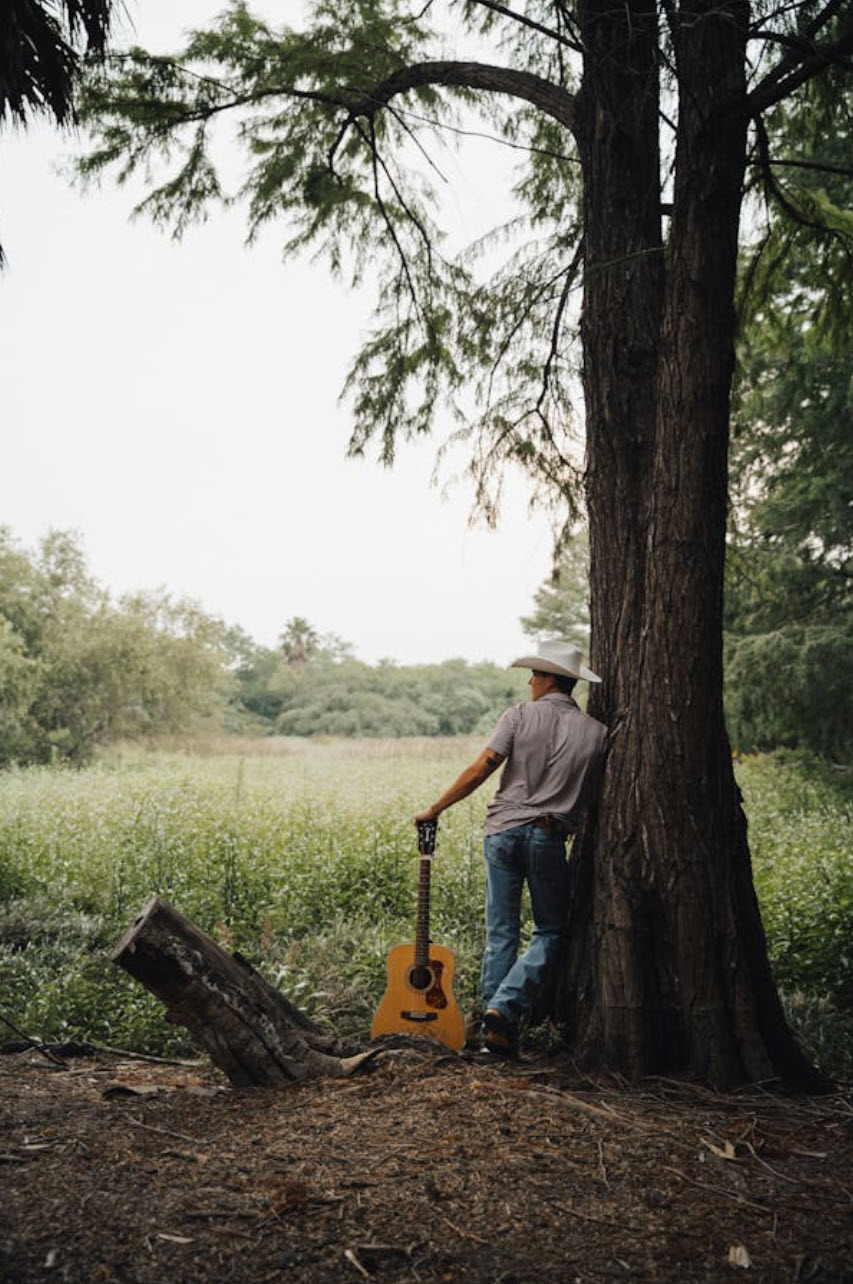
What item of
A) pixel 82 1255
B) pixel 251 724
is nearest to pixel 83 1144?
pixel 82 1255

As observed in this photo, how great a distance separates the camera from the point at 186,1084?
457cm

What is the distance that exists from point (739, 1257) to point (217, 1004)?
7.22 ft

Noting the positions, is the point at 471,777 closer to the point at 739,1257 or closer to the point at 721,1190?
the point at 721,1190

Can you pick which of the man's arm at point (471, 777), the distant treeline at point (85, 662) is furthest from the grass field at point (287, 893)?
the distant treeline at point (85, 662)

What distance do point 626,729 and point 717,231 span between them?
2.38 m

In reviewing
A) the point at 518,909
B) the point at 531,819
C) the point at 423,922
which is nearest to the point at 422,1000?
the point at 423,922

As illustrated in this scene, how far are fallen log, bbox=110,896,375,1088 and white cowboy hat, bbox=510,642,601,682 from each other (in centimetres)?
205

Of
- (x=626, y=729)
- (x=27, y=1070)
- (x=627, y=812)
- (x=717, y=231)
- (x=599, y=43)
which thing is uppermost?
(x=599, y=43)

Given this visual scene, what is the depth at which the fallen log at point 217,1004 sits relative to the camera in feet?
13.4

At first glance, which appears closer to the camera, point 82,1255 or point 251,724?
point 82,1255

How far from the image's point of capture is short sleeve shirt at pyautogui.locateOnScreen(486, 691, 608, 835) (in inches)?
199

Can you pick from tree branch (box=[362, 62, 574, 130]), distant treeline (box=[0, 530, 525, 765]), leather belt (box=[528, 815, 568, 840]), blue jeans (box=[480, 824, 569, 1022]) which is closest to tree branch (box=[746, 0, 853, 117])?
tree branch (box=[362, 62, 574, 130])

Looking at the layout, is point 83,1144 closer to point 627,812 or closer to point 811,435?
point 627,812

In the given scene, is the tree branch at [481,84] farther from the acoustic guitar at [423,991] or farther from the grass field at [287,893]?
the grass field at [287,893]
